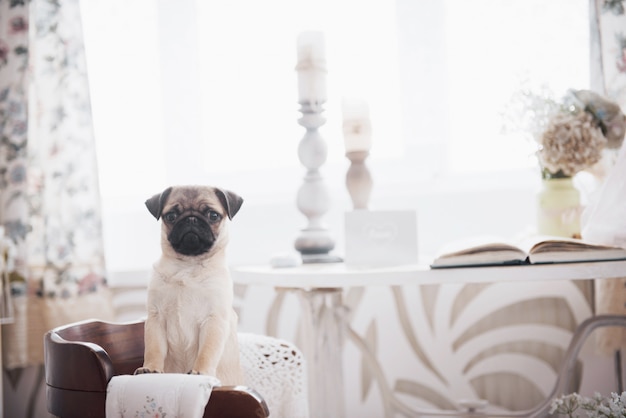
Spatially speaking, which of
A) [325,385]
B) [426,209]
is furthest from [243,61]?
[325,385]

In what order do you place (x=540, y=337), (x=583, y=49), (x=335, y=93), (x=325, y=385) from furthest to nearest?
(x=335, y=93) → (x=583, y=49) → (x=540, y=337) → (x=325, y=385)

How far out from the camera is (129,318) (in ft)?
6.58

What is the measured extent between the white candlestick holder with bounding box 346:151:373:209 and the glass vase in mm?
421

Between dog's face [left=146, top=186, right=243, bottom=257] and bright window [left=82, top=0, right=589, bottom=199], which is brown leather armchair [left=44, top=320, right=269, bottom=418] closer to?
dog's face [left=146, top=186, right=243, bottom=257]

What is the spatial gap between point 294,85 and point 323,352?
1064 mm

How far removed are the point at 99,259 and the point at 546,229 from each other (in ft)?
4.29

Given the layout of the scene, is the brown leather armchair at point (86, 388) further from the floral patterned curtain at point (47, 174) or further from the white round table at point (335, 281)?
the floral patterned curtain at point (47, 174)

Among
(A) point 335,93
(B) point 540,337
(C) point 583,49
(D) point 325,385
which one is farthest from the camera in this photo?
(A) point 335,93

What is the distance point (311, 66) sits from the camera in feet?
4.99

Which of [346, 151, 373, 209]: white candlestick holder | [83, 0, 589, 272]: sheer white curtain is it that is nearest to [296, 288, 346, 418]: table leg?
[346, 151, 373, 209]: white candlestick holder

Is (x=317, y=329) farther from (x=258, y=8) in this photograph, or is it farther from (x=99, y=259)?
(x=258, y=8)

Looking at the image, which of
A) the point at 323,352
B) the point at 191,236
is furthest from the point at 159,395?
the point at 323,352

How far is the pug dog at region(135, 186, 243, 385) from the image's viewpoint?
914 millimetres

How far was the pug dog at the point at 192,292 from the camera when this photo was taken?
0.91 m
